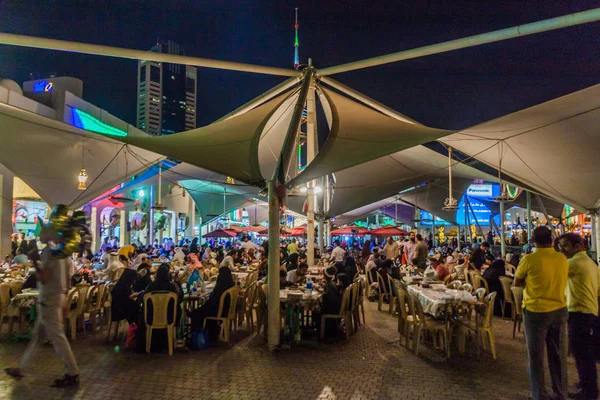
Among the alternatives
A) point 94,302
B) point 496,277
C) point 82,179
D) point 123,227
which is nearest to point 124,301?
point 94,302

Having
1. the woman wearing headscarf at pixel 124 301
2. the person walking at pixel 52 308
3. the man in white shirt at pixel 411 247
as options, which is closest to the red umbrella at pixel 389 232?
the man in white shirt at pixel 411 247

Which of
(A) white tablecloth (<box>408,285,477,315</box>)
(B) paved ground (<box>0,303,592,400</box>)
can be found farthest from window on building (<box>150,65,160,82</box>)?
(A) white tablecloth (<box>408,285,477,315</box>)

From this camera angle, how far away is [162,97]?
110 meters

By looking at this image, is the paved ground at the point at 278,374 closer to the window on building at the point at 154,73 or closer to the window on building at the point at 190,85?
the window on building at the point at 154,73

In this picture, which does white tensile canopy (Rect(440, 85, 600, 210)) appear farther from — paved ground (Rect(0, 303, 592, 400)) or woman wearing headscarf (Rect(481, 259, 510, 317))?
paved ground (Rect(0, 303, 592, 400))

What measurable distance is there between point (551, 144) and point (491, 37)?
4583mm

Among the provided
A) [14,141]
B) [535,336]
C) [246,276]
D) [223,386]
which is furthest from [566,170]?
[14,141]

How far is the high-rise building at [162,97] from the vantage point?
4213 inches

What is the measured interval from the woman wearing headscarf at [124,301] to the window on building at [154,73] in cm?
11273

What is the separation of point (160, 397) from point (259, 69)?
5.41 m

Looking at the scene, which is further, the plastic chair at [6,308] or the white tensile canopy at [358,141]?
the plastic chair at [6,308]

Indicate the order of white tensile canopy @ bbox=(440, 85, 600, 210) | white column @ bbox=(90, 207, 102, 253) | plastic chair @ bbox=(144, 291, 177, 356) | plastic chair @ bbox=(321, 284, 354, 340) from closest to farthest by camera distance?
plastic chair @ bbox=(144, 291, 177, 356)
plastic chair @ bbox=(321, 284, 354, 340)
white tensile canopy @ bbox=(440, 85, 600, 210)
white column @ bbox=(90, 207, 102, 253)

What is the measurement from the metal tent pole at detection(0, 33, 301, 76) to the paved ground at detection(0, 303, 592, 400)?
4.06 meters

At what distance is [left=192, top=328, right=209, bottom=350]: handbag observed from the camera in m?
5.94
